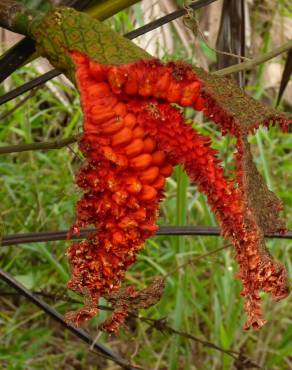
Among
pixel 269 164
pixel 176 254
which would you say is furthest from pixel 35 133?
pixel 176 254

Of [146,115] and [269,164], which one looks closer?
[146,115]

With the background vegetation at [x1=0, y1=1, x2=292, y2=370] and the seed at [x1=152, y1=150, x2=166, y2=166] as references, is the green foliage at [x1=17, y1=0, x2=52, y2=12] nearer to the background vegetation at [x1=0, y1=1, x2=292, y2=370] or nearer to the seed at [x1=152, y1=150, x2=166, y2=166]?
the seed at [x1=152, y1=150, x2=166, y2=166]

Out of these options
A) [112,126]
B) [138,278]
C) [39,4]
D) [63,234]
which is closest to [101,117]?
[112,126]

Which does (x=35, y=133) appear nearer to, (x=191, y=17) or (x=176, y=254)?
(x=176, y=254)

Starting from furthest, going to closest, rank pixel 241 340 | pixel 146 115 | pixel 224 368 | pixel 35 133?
pixel 35 133 → pixel 241 340 → pixel 224 368 → pixel 146 115

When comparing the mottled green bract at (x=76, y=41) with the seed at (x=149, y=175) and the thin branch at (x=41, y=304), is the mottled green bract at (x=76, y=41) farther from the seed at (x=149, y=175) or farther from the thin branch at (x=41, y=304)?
the thin branch at (x=41, y=304)

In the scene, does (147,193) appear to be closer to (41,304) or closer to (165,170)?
(165,170)

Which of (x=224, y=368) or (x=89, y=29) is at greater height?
(x=89, y=29)

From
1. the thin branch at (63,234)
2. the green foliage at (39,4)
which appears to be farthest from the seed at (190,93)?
the thin branch at (63,234)
